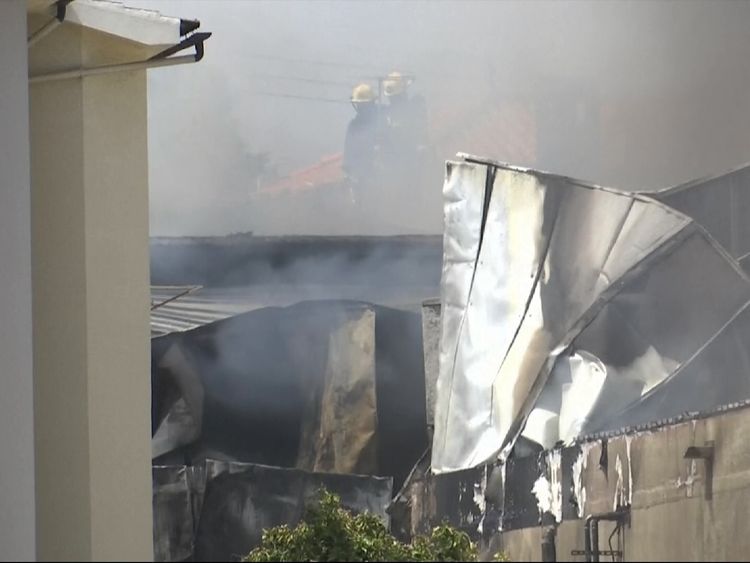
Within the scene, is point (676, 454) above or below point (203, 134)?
below

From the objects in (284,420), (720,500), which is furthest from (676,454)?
(284,420)

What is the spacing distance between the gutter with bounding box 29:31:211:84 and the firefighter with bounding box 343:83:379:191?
1146 mm

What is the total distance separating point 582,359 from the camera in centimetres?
709

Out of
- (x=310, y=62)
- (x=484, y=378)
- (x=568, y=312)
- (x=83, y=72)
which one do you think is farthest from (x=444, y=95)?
(x=83, y=72)

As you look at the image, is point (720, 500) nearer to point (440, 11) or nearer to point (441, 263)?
point (441, 263)

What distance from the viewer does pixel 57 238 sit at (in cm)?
552

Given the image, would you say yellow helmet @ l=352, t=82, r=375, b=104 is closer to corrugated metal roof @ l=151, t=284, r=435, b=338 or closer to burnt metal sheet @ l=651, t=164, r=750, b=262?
corrugated metal roof @ l=151, t=284, r=435, b=338

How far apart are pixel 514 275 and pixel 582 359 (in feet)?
2.08

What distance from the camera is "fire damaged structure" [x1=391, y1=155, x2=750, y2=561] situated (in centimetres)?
702

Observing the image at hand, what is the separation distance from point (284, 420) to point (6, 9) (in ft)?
9.20

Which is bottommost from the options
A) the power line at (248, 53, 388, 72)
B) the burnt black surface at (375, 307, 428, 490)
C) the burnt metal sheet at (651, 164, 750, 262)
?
the burnt black surface at (375, 307, 428, 490)

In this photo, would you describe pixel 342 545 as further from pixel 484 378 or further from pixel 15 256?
pixel 484 378

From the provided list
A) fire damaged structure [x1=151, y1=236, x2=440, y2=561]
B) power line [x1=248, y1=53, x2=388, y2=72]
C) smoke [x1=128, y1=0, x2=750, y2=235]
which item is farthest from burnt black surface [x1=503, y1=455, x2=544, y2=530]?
power line [x1=248, y1=53, x2=388, y2=72]

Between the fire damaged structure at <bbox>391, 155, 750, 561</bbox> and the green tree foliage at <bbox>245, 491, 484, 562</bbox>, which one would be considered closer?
the green tree foliage at <bbox>245, 491, 484, 562</bbox>
